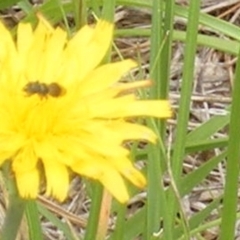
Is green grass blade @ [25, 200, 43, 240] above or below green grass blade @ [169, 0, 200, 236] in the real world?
below

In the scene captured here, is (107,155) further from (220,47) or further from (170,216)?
(220,47)

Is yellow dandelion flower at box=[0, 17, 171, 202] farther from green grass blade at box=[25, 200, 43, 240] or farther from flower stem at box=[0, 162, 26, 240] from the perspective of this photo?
green grass blade at box=[25, 200, 43, 240]

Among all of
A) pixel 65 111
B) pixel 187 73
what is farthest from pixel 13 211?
pixel 187 73

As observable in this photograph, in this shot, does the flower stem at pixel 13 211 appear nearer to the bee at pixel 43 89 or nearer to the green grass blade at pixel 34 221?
the bee at pixel 43 89

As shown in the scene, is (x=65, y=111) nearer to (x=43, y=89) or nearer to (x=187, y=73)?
(x=43, y=89)

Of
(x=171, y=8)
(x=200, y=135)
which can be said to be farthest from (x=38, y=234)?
(x=200, y=135)

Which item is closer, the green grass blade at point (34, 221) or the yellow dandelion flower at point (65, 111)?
the yellow dandelion flower at point (65, 111)

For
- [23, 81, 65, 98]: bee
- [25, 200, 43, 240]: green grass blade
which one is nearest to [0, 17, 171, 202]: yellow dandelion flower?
[23, 81, 65, 98]: bee

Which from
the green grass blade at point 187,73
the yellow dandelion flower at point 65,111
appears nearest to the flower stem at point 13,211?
the yellow dandelion flower at point 65,111

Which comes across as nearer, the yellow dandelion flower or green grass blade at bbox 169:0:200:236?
the yellow dandelion flower
